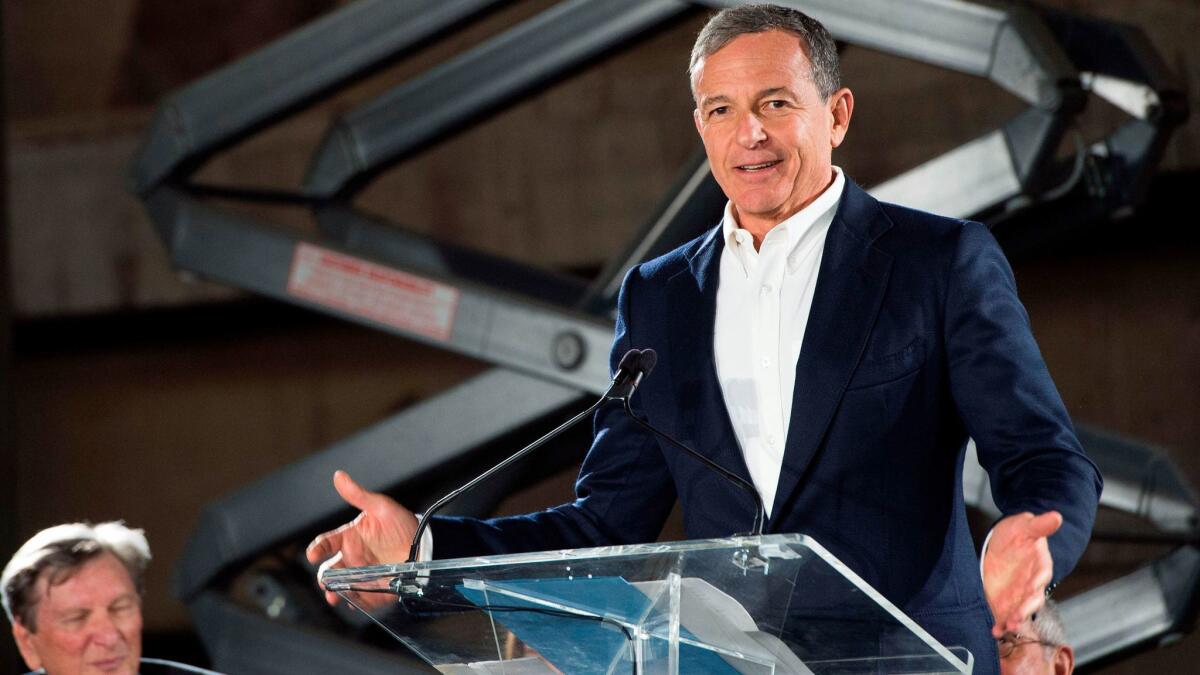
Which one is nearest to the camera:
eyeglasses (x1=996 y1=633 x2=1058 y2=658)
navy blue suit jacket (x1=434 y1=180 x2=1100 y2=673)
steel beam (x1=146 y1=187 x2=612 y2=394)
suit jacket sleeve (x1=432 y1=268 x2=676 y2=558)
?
navy blue suit jacket (x1=434 y1=180 x2=1100 y2=673)

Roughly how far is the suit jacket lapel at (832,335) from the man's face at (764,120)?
0.23ft

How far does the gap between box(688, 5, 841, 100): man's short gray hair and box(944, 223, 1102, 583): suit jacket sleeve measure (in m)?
0.20

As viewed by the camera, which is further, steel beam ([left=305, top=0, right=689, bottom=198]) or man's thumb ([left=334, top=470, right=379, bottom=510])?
steel beam ([left=305, top=0, right=689, bottom=198])

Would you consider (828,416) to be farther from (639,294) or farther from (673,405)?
(639,294)

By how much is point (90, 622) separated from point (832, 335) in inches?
57.1

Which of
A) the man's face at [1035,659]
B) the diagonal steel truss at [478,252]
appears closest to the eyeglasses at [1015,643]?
the man's face at [1035,659]

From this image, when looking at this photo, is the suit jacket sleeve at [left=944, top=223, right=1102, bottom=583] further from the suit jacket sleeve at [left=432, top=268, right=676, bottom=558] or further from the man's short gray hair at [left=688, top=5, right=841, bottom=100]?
the suit jacket sleeve at [left=432, top=268, right=676, bottom=558]

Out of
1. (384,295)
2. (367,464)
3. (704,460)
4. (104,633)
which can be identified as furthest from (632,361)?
(367,464)


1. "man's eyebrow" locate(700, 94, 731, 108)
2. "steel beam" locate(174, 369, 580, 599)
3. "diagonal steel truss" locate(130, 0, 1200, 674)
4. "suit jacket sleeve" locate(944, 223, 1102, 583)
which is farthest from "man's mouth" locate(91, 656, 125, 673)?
"suit jacket sleeve" locate(944, 223, 1102, 583)

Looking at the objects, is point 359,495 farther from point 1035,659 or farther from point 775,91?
point 1035,659

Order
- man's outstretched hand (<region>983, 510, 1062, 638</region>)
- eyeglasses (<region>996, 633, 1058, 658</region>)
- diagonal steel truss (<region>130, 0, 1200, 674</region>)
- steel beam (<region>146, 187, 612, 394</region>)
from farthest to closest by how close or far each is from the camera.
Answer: steel beam (<region>146, 187, 612, 394</region>), diagonal steel truss (<region>130, 0, 1200, 674</region>), eyeglasses (<region>996, 633, 1058, 658</region>), man's outstretched hand (<region>983, 510, 1062, 638</region>)

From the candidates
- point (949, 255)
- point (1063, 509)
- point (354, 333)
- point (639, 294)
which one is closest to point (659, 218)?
point (639, 294)

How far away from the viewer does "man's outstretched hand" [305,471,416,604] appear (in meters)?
1.39

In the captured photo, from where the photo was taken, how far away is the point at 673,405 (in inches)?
57.1
